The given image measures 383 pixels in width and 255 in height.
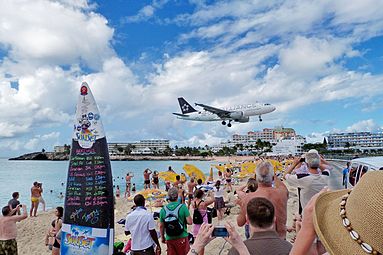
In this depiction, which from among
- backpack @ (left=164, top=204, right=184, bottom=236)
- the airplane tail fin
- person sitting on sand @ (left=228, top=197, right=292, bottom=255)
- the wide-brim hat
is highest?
the airplane tail fin

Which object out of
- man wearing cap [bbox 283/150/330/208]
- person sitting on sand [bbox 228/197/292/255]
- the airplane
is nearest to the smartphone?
person sitting on sand [bbox 228/197/292/255]

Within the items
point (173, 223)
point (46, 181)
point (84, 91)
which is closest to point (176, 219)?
point (173, 223)

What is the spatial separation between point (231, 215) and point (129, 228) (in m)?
7.04

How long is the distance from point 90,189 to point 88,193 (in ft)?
0.23

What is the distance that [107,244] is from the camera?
5.02 meters

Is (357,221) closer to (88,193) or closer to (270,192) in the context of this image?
(270,192)

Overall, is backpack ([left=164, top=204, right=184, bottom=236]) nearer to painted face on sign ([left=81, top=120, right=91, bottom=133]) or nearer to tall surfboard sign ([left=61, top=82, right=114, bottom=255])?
tall surfboard sign ([left=61, top=82, right=114, bottom=255])

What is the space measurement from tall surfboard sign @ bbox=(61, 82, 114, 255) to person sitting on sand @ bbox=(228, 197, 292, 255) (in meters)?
3.51

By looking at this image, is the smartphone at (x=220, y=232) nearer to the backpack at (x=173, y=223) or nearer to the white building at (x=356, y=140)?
the backpack at (x=173, y=223)

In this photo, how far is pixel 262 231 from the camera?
2.09 m

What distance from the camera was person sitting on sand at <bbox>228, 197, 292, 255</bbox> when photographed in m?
2.05

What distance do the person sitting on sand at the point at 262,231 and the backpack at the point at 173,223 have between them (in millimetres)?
2297

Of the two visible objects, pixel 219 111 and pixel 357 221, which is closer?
pixel 357 221

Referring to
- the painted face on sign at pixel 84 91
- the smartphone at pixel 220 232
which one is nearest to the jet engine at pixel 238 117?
the painted face on sign at pixel 84 91
